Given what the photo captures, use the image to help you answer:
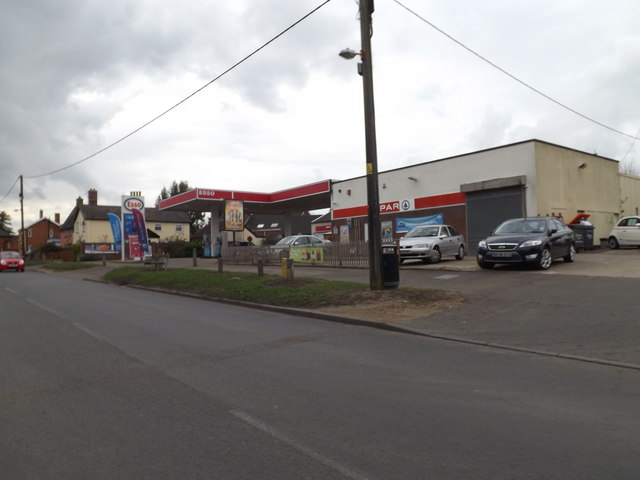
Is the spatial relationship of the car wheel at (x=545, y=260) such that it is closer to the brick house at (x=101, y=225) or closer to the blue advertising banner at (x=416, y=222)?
the blue advertising banner at (x=416, y=222)

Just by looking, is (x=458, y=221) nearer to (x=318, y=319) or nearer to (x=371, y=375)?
(x=318, y=319)

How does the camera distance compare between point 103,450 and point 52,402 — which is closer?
point 103,450

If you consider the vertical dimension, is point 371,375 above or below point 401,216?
below

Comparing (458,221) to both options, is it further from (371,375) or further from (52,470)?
(52,470)

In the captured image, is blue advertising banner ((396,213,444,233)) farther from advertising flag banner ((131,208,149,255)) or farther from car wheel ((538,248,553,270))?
advertising flag banner ((131,208,149,255))

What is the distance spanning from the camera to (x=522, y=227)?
1552cm

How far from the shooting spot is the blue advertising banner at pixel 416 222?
26.2 meters

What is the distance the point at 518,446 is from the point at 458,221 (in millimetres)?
22562

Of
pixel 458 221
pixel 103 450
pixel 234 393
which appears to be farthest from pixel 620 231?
pixel 103 450

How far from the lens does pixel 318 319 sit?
10.0 metres

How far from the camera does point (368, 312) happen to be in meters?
9.94

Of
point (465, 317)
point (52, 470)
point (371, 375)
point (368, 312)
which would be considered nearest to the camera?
point (52, 470)

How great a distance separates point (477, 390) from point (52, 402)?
434 cm

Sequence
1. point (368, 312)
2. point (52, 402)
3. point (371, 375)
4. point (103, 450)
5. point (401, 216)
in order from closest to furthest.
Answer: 1. point (103, 450)
2. point (52, 402)
3. point (371, 375)
4. point (368, 312)
5. point (401, 216)
